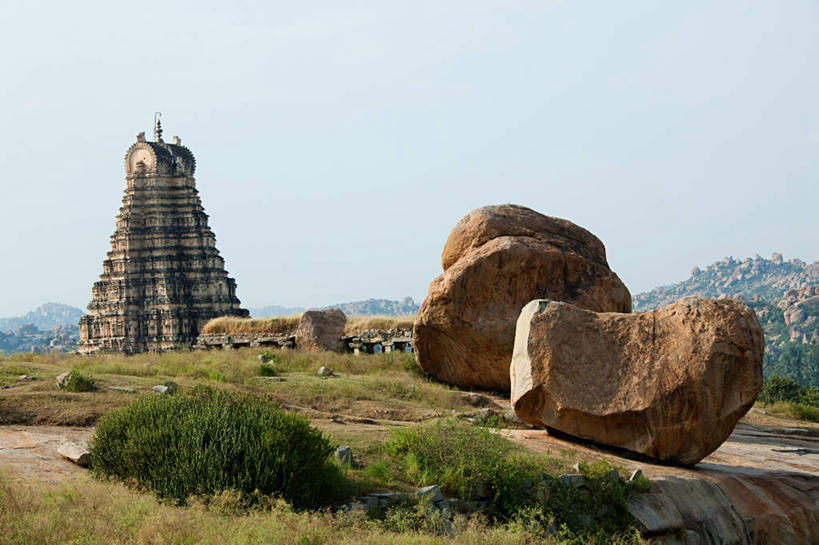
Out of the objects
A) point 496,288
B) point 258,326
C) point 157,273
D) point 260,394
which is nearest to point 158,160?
point 157,273

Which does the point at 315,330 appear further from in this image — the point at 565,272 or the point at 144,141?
the point at 144,141

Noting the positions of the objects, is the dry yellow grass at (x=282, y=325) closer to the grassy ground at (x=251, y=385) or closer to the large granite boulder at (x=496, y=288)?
the grassy ground at (x=251, y=385)

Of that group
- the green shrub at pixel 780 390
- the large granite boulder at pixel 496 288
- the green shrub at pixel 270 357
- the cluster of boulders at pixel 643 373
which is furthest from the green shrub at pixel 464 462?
the green shrub at pixel 780 390

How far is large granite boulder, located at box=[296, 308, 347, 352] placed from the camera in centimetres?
2534

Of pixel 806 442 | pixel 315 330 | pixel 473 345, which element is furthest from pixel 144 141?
pixel 806 442

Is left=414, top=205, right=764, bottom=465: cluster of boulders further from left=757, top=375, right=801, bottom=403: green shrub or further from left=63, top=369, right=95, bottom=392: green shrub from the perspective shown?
left=757, top=375, right=801, bottom=403: green shrub

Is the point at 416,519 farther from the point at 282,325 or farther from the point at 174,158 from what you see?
the point at 174,158

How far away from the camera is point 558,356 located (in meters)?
11.5

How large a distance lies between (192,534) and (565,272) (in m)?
11.9

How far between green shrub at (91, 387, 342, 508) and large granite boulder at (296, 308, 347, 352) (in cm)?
1497

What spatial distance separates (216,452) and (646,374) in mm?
5919

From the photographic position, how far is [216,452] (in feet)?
29.5

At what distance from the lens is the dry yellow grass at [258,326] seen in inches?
1139

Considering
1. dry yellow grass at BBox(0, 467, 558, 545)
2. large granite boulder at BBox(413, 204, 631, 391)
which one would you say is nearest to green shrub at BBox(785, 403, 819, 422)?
large granite boulder at BBox(413, 204, 631, 391)
